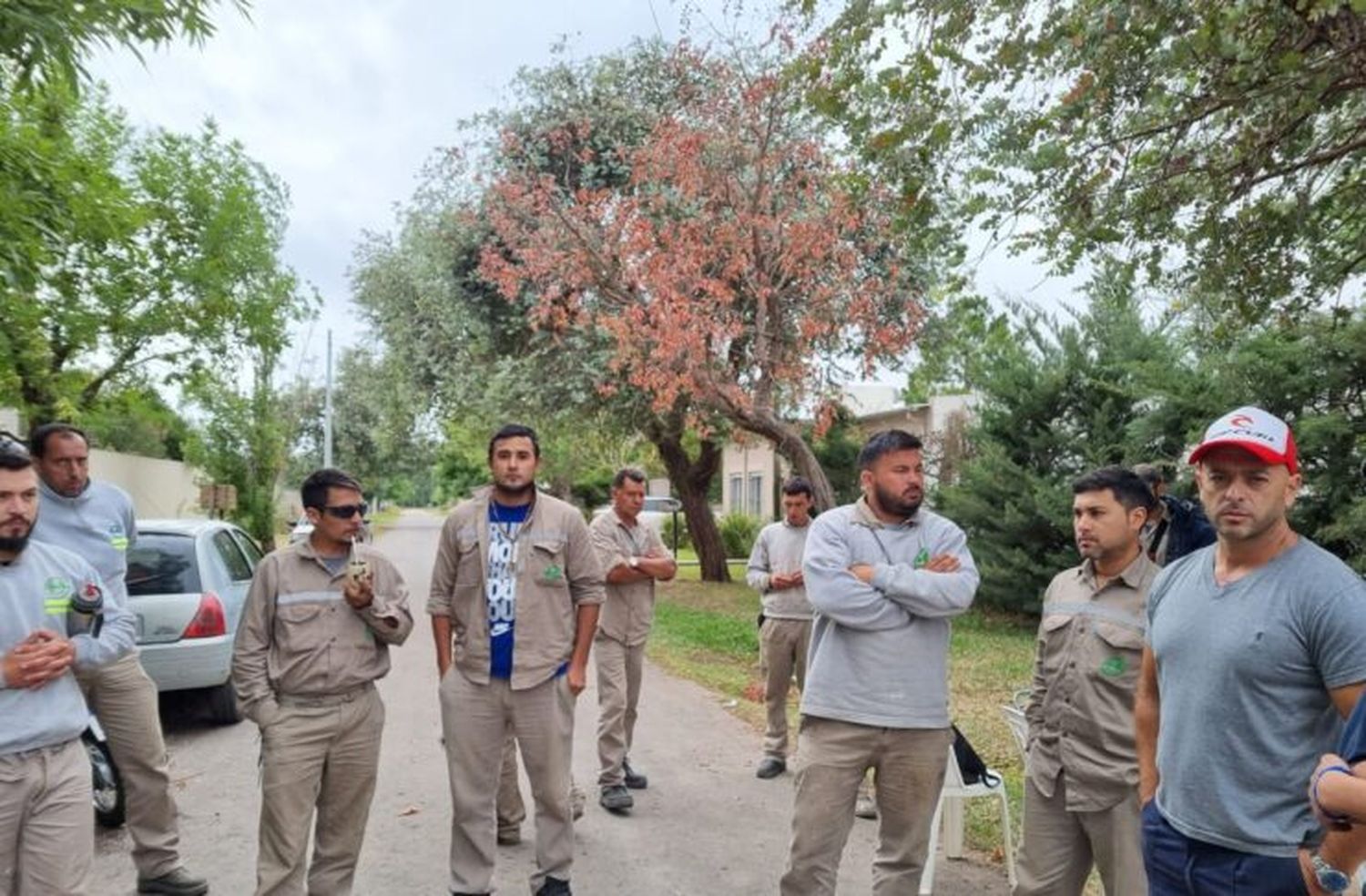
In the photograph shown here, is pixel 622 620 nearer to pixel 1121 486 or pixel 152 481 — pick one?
pixel 1121 486

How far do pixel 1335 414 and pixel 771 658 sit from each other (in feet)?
20.0

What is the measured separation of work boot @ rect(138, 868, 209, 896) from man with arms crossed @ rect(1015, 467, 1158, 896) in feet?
11.7

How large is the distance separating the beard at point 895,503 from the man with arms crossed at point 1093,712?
1.97ft

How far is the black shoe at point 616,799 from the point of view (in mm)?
6027

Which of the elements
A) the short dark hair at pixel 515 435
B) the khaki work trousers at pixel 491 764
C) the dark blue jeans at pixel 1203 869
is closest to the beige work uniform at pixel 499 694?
the khaki work trousers at pixel 491 764

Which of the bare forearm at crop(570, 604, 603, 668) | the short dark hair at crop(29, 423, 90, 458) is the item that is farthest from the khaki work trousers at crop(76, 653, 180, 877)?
the bare forearm at crop(570, 604, 603, 668)

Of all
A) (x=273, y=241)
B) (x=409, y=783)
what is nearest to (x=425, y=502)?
(x=273, y=241)

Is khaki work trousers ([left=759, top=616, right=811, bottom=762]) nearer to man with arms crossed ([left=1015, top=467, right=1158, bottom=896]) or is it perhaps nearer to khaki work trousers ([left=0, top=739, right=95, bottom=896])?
man with arms crossed ([left=1015, top=467, right=1158, bottom=896])

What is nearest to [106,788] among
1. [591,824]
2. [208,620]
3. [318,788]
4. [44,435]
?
[44,435]

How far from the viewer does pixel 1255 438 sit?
264 cm

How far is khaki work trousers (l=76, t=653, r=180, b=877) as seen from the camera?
4676mm

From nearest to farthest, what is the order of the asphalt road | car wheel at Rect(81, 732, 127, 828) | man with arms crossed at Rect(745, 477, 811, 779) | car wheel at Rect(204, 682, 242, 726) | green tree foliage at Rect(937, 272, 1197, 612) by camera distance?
the asphalt road → car wheel at Rect(81, 732, 127, 828) → man with arms crossed at Rect(745, 477, 811, 779) → car wheel at Rect(204, 682, 242, 726) → green tree foliage at Rect(937, 272, 1197, 612)

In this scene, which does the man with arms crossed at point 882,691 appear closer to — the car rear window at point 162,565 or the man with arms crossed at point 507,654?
the man with arms crossed at point 507,654

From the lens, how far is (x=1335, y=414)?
948cm
